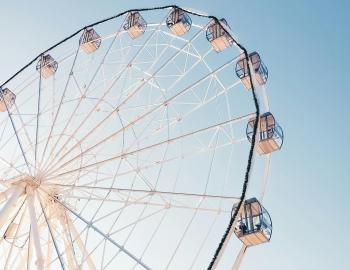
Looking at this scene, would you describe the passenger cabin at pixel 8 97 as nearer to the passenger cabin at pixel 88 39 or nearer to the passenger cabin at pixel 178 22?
the passenger cabin at pixel 88 39

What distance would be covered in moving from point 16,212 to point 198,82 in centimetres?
635

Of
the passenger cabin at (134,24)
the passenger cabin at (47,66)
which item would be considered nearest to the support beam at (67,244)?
the passenger cabin at (47,66)

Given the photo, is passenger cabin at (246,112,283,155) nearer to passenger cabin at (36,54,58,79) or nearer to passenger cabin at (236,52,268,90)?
passenger cabin at (236,52,268,90)

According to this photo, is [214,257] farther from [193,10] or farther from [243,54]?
[193,10]

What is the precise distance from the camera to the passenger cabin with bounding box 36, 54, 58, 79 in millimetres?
18688

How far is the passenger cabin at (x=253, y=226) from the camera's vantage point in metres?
13.4

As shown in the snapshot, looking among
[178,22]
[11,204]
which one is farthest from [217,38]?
[11,204]

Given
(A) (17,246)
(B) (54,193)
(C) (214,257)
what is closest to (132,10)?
(B) (54,193)

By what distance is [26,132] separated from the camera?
17.1m

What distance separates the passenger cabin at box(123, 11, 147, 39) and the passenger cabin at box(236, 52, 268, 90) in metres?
4.11

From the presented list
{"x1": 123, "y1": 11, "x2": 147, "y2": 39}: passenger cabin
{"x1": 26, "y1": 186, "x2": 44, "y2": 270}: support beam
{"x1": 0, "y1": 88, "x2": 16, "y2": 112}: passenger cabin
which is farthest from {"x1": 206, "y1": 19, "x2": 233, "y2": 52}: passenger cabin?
{"x1": 26, "y1": 186, "x2": 44, "y2": 270}: support beam

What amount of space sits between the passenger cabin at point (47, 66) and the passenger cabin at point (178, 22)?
4.43 m

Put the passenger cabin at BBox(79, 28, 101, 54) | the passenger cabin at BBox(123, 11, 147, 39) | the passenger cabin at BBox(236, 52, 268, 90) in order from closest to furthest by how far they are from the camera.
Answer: the passenger cabin at BBox(236, 52, 268, 90) → the passenger cabin at BBox(123, 11, 147, 39) → the passenger cabin at BBox(79, 28, 101, 54)

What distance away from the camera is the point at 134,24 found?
18.7m
